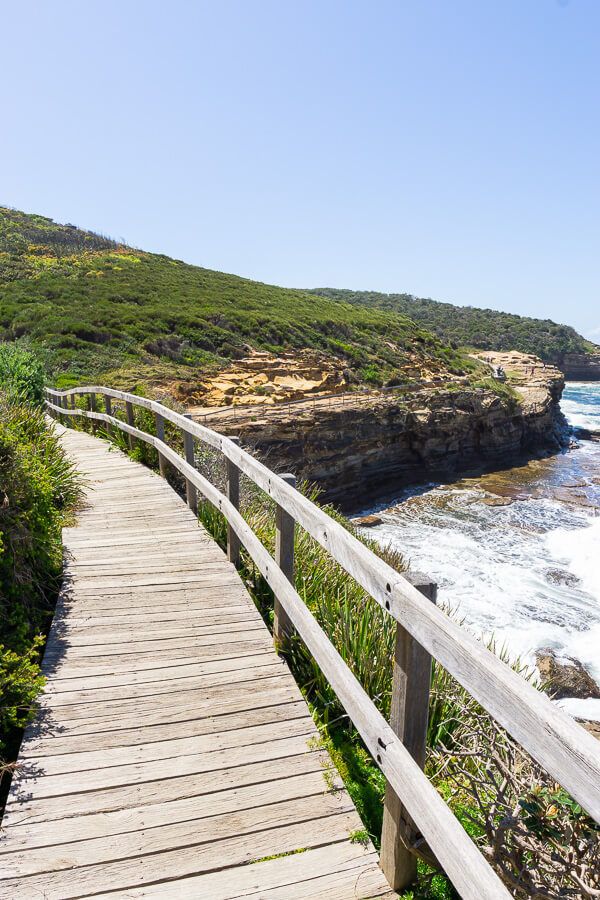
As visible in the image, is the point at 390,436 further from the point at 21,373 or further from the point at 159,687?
the point at 159,687

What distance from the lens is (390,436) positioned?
2617 cm

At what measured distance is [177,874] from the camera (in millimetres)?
2156

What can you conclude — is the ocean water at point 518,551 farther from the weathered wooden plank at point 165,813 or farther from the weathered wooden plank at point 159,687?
the weathered wooden plank at point 165,813

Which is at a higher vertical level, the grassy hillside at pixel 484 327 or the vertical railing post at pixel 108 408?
the grassy hillside at pixel 484 327

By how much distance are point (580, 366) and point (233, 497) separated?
88.3 metres

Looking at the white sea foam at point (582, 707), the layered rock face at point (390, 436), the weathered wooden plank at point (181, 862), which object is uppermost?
the weathered wooden plank at point (181, 862)

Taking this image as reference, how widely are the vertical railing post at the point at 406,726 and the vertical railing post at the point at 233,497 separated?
2.94m

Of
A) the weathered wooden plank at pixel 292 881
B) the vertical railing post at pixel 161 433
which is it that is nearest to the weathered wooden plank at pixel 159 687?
the weathered wooden plank at pixel 292 881

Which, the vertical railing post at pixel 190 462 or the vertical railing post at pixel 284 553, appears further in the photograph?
the vertical railing post at pixel 190 462

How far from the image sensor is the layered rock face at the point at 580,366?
8206 cm

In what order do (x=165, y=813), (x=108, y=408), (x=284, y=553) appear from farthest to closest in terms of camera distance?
(x=108, y=408) < (x=284, y=553) < (x=165, y=813)

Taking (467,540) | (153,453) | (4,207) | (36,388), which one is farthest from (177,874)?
(4,207)

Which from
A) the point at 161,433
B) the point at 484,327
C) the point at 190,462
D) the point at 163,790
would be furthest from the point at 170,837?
the point at 484,327

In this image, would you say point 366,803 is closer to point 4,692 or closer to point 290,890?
point 290,890
